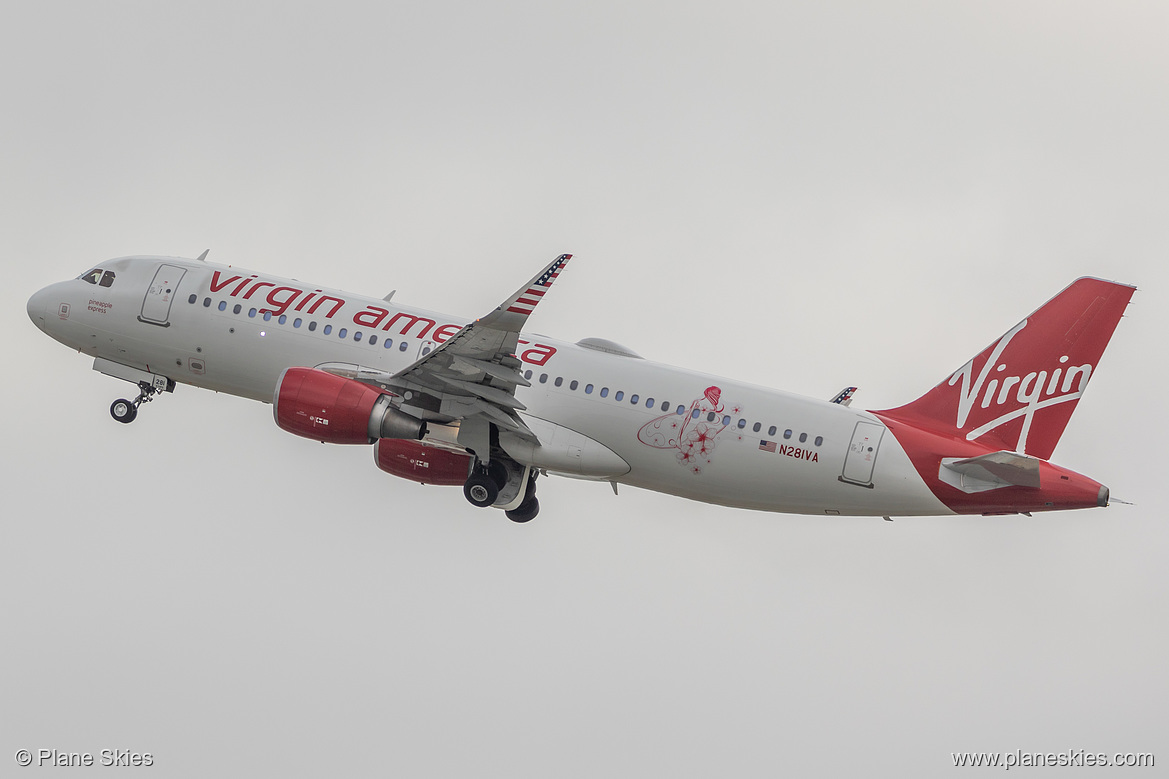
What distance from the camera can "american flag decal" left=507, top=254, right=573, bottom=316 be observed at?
119ft

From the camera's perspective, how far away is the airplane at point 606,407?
127 ft

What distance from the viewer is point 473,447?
41.8 m

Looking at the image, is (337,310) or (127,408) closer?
(337,310)

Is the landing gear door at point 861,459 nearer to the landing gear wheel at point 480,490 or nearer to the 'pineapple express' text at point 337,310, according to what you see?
the 'pineapple express' text at point 337,310

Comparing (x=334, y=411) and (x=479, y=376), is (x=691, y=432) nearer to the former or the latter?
(x=479, y=376)

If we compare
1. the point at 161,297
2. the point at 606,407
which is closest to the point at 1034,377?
the point at 606,407

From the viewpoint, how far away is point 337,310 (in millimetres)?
43969

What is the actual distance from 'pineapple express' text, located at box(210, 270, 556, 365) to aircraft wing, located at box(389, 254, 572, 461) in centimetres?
188

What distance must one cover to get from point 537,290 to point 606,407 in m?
6.08

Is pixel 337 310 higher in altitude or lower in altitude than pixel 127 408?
higher

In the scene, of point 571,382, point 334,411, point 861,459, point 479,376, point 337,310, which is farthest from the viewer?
point 337,310

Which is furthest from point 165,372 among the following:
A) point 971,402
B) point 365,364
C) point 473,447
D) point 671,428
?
point 971,402

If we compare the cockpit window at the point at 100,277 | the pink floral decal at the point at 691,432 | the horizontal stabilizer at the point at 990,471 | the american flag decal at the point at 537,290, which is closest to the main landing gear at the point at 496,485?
the pink floral decal at the point at 691,432

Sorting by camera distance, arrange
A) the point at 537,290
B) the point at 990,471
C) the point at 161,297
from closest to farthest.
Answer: the point at 537,290 < the point at 990,471 < the point at 161,297
